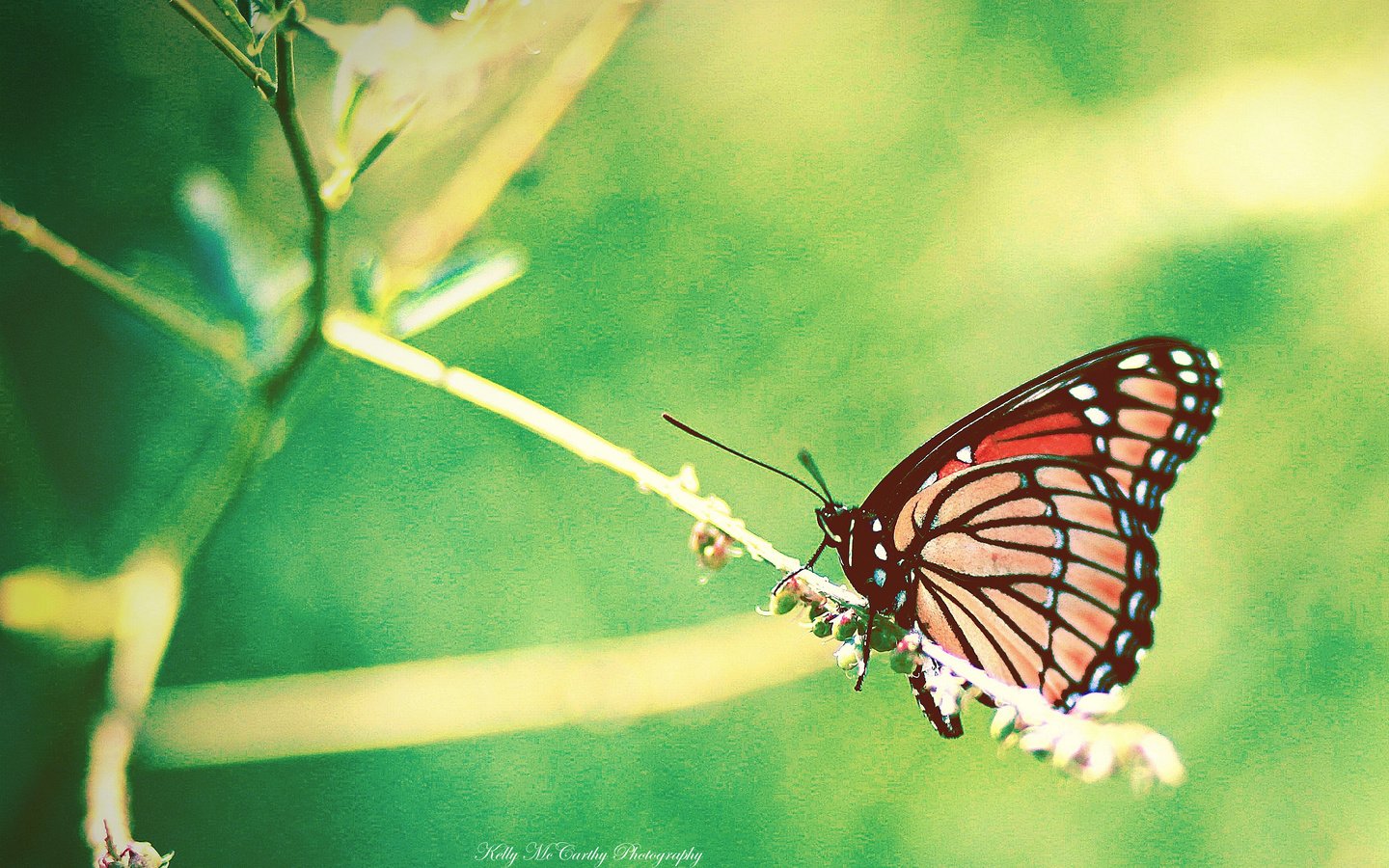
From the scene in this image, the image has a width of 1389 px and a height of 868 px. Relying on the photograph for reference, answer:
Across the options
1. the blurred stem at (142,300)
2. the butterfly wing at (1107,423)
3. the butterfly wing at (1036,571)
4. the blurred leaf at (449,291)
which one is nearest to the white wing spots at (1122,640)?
the butterfly wing at (1036,571)

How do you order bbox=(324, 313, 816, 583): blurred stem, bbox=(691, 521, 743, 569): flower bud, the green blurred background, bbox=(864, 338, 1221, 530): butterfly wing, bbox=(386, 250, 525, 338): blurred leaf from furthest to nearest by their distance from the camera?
the green blurred background < bbox=(864, 338, 1221, 530): butterfly wing < bbox=(386, 250, 525, 338): blurred leaf < bbox=(691, 521, 743, 569): flower bud < bbox=(324, 313, 816, 583): blurred stem

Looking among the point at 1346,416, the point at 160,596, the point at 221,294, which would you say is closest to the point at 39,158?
the point at 221,294

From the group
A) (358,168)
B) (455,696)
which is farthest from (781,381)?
(358,168)

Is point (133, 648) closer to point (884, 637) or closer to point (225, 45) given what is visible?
point (225, 45)

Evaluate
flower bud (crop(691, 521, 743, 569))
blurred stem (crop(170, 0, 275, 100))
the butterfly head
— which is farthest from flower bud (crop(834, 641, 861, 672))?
blurred stem (crop(170, 0, 275, 100))

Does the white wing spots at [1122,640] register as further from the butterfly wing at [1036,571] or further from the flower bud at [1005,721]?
the flower bud at [1005,721]

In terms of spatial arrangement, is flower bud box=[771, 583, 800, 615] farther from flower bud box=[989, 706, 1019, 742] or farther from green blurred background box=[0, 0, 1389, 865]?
green blurred background box=[0, 0, 1389, 865]

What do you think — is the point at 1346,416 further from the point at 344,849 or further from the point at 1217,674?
the point at 344,849
